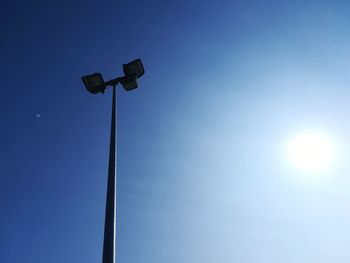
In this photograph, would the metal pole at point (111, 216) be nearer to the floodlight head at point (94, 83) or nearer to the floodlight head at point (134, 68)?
the floodlight head at point (94, 83)

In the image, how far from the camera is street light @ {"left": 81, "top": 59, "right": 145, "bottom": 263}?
22.9 ft

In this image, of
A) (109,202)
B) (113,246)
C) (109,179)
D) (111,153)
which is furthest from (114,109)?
(113,246)

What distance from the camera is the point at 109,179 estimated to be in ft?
26.5

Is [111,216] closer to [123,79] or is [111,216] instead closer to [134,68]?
[123,79]

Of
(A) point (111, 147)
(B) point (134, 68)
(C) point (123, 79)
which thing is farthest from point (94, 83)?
(A) point (111, 147)

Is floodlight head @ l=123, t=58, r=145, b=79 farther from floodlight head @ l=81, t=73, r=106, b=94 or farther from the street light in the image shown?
floodlight head @ l=81, t=73, r=106, b=94

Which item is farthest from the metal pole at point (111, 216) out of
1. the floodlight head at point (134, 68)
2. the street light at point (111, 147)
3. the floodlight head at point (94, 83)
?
the floodlight head at point (134, 68)

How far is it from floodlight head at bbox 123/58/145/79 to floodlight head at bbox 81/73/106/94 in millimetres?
661

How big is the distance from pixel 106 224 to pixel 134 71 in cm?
444

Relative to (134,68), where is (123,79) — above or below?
below

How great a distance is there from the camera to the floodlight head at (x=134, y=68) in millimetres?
10333

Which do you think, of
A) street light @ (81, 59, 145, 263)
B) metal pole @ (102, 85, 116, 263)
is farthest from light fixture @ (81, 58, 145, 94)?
metal pole @ (102, 85, 116, 263)

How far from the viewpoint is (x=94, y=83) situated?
1031 cm

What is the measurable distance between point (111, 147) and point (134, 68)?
8.31 ft
